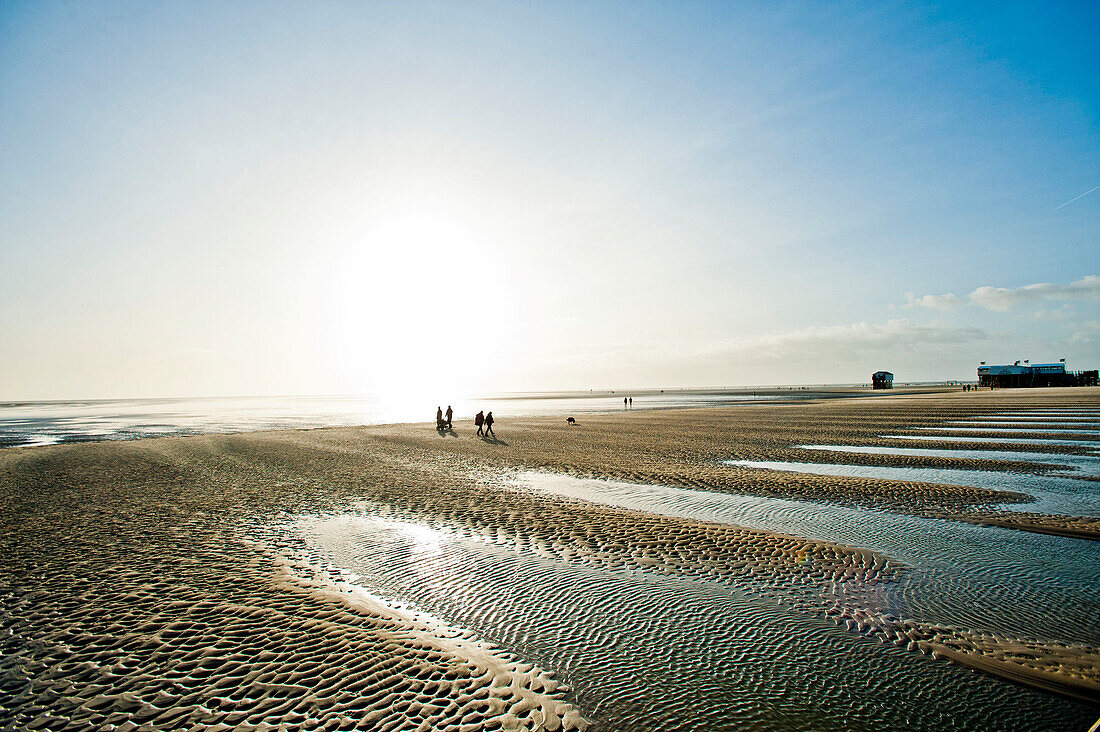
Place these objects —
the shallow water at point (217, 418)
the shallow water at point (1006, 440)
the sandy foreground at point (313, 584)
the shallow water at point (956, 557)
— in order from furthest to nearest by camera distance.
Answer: the shallow water at point (217, 418) → the shallow water at point (1006, 440) → the shallow water at point (956, 557) → the sandy foreground at point (313, 584)

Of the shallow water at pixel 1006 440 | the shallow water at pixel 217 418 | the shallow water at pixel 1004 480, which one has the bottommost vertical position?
the shallow water at pixel 1004 480

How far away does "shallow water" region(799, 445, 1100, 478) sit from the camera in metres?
19.3

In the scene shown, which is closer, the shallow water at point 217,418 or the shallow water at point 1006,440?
the shallow water at point 1006,440

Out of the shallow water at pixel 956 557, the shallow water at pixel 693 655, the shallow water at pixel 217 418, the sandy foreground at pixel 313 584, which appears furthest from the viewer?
the shallow water at pixel 217 418

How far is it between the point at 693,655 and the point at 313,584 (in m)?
6.56

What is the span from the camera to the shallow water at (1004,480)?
13.6m

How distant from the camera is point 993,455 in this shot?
22641 millimetres

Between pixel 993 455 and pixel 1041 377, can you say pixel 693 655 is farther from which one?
pixel 1041 377

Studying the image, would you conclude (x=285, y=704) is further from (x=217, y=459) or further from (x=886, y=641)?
(x=217, y=459)

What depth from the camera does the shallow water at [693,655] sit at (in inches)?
207

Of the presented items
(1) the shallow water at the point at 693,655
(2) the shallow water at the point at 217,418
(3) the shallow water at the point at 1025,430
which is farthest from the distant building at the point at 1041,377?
(1) the shallow water at the point at 693,655

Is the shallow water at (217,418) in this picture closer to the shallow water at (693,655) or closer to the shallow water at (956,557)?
the shallow water at (956,557)

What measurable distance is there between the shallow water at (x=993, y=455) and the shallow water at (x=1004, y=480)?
1981mm

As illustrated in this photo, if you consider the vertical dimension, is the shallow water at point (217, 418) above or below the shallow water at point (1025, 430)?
above
